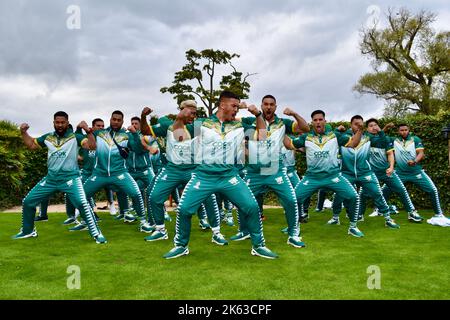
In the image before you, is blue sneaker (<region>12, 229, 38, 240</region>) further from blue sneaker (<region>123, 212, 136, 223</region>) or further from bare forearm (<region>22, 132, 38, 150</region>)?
blue sneaker (<region>123, 212, 136, 223</region>)

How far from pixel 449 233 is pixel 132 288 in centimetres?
691

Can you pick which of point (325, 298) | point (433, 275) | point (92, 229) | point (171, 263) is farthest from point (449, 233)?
point (92, 229)

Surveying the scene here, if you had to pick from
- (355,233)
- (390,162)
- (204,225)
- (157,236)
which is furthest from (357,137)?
(157,236)

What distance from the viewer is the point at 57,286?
5.12 m

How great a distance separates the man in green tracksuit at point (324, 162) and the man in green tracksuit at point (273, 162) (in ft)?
3.08

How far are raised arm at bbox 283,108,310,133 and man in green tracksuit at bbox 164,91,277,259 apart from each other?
1.75 ft

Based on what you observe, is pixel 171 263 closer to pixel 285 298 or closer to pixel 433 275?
pixel 285 298

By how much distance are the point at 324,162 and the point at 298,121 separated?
4.97 feet

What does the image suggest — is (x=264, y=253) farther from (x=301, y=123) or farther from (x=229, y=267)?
(x=301, y=123)

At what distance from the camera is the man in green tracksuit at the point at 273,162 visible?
7301mm

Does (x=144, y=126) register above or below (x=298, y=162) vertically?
above

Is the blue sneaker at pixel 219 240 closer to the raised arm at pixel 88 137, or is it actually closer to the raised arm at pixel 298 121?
the raised arm at pixel 298 121

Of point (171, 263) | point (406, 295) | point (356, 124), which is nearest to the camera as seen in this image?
point (406, 295)

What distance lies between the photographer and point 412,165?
33.9 feet
